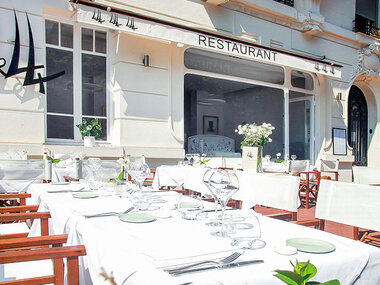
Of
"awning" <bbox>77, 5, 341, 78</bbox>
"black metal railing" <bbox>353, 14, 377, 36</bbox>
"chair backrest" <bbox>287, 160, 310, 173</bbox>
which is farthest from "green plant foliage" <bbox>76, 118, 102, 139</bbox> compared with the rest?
"black metal railing" <bbox>353, 14, 377, 36</bbox>

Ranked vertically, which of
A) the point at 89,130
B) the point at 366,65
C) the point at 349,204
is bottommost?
the point at 349,204

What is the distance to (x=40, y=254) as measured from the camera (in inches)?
47.9

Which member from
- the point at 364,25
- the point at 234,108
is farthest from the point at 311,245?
the point at 364,25

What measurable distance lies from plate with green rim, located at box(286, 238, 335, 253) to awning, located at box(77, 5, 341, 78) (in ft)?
14.4

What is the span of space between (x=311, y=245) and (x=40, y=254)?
3.19 feet

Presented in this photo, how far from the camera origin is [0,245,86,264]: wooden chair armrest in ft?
3.87

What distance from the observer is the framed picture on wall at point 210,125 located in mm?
8702

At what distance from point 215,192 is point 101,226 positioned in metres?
0.48

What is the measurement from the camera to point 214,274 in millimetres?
846

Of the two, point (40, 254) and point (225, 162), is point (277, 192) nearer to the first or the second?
point (40, 254)

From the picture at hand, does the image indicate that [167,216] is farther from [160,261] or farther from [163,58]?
[163,58]

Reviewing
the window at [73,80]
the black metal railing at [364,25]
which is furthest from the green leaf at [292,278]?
the black metal railing at [364,25]

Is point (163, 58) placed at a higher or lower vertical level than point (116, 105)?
higher

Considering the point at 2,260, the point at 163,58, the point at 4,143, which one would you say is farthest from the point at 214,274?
the point at 163,58
